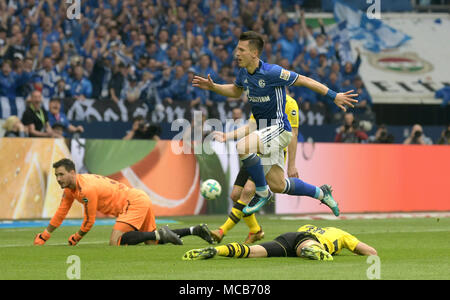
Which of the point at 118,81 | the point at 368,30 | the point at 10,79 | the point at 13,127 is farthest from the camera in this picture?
the point at 368,30

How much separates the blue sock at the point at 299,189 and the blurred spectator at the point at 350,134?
990 cm

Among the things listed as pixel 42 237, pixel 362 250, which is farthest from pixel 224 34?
pixel 362 250

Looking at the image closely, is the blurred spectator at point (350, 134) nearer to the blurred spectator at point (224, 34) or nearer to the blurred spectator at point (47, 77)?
the blurred spectator at point (224, 34)

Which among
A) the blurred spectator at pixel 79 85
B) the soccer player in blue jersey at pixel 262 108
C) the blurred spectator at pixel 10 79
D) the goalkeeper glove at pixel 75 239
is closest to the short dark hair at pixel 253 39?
the soccer player in blue jersey at pixel 262 108

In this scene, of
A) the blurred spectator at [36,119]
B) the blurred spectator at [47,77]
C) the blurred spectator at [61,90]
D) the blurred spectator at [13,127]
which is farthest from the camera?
the blurred spectator at [61,90]

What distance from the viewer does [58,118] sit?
19.7m

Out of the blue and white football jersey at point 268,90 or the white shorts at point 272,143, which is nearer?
the blue and white football jersey at point 268,90

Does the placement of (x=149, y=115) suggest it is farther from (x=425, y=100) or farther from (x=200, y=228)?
(x=425, y=100)

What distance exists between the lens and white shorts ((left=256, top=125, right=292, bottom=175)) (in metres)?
12.3

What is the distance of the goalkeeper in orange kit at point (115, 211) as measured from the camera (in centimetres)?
1216

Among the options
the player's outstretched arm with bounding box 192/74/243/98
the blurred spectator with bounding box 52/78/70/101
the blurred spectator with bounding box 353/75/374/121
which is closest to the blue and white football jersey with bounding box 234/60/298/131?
the player's outstretched arm with bounding box 192/74/243/98

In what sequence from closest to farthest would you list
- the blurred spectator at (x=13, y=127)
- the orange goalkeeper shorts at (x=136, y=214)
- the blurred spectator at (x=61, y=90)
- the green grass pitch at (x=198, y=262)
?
the green grass pitch at (x=198, y=262) → the orange goalkeeper shorts at (x=136, y=214) → the blurred spectator at (x=13, y=127) → the blurred spectator at (x=61, y=90)

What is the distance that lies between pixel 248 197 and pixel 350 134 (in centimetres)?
959

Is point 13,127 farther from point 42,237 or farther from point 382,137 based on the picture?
point 382,137
